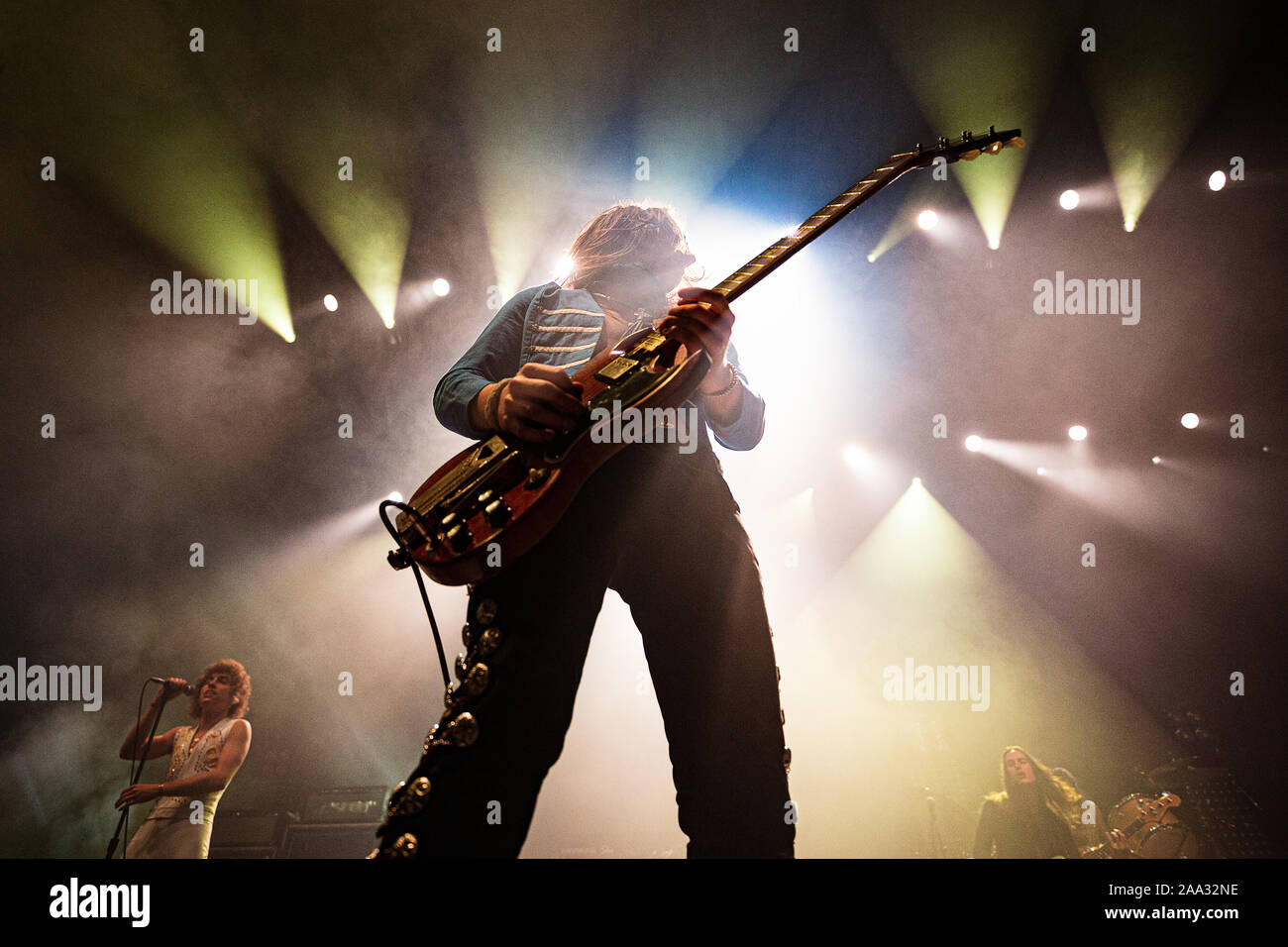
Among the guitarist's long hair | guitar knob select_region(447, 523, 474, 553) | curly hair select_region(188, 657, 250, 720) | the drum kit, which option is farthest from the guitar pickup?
the drum kit

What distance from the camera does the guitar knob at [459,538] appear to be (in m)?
1.33

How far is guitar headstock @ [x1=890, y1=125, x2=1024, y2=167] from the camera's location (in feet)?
7.01

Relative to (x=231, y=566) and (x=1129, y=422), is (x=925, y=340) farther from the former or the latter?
(x=231, y=566)

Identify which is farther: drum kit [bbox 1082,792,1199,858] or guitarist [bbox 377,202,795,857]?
drum kit [bbox 1082,792,1199,858]

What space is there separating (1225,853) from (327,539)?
663cm

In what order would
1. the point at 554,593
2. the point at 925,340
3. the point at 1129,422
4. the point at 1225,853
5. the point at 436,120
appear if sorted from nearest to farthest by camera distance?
the point at 554,593, the point at 436,120, the point at 1225,853, the point at 1129,422, the point at 925,340

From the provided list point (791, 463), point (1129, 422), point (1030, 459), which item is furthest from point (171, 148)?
point (1129, 422)

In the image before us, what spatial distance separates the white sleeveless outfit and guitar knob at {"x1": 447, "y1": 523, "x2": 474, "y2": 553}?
9.52ft

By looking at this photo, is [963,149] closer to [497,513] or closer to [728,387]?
[728,387]

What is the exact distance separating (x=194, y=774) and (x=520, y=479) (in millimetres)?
3089

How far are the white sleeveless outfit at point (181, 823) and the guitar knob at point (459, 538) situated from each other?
2.90 meters

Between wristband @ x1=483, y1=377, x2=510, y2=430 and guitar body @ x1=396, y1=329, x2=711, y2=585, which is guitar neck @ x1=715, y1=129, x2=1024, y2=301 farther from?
wristband @ x1=483, y1=377, x2=510, y2=430

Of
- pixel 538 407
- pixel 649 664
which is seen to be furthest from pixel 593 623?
pixel 538 407
